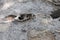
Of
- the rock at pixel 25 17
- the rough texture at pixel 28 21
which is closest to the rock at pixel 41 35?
the rough texture at pixel 28 21

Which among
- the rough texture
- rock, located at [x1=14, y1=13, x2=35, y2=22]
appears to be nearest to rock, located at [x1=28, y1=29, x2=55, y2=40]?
the rough texture

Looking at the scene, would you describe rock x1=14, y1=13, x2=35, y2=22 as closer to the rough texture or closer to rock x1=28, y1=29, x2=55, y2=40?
the rough texture

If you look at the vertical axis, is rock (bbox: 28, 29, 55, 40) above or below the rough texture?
below

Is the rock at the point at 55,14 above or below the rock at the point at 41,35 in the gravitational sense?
above

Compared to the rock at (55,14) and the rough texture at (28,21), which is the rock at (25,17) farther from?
the rock at (55,14)

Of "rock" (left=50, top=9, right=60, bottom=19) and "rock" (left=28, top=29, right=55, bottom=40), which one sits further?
"rock" (left=50, top=9, right=60, bottom=19)

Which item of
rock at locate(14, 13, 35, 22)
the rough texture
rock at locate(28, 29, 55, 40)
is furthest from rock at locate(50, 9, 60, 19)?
rock at locate(28, 29, 55, 40)

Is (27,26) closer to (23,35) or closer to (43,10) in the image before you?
(23,35)

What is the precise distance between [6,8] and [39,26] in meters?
0.52

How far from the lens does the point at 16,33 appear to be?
1528 mm

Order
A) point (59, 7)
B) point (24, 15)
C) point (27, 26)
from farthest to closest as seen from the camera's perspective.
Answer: point (59, 7) → point (24, 15) → point (27, 26)

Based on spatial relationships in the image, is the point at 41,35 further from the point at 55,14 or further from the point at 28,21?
the point at 55,14

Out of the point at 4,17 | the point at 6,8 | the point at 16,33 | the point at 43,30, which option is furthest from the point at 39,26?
the point at 6,8

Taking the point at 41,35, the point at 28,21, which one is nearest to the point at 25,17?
the point at 28,21
